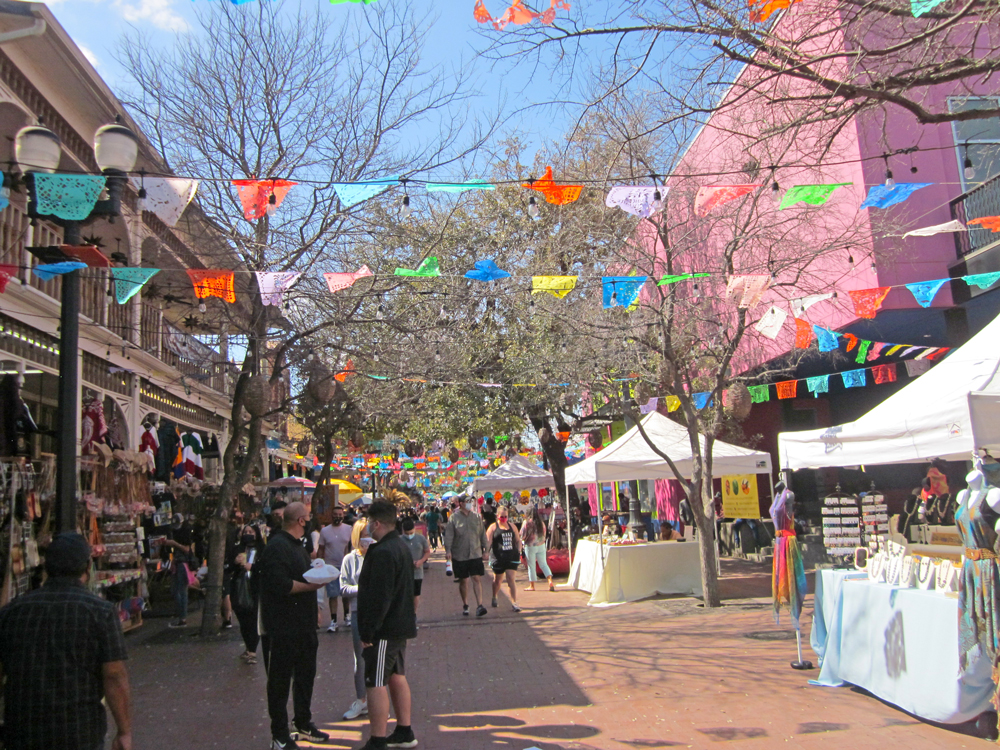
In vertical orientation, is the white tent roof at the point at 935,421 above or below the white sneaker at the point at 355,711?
above

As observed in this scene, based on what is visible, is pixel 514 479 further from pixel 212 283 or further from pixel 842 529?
pixel 212 283

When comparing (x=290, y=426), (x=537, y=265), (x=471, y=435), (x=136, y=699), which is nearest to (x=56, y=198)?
(x=136, y=699)

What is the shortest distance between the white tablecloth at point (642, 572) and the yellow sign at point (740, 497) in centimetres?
529

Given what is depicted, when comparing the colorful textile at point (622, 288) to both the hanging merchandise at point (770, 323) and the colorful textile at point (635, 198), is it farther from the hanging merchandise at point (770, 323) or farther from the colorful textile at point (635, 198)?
the hanging merchandise at point (770, 323)

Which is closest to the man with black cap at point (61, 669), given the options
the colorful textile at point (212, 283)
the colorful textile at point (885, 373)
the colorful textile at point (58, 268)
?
the colorful textile at point (58, 268)

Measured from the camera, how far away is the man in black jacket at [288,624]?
5543 millimetres

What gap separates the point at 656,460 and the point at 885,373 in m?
5.09

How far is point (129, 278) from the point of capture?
8773 millimetres

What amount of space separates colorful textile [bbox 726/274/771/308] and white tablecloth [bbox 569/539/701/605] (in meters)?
4.67

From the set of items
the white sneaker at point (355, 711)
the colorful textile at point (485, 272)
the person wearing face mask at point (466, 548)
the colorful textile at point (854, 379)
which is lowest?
the white sneaker at point (355, 711)

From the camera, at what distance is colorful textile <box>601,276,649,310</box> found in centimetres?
1073

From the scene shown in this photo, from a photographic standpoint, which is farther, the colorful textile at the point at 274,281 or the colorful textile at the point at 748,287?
the colorful textile at the point at 748,287

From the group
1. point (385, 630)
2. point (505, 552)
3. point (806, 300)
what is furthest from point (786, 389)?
point (385, 630)

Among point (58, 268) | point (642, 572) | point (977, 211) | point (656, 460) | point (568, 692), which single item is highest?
point (977, 211)
